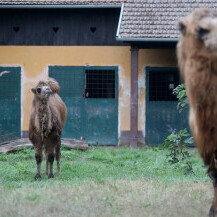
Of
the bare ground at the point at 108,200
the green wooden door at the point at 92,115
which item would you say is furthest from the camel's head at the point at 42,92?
the green wooden door at the point at 92,115

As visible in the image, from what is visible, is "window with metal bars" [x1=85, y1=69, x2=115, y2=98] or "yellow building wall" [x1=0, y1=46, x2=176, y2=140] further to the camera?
"window with metal bars" [x1=85, y1=69, x2=115, y2=98]

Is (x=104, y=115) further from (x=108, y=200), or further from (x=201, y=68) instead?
(x=201, y=68)

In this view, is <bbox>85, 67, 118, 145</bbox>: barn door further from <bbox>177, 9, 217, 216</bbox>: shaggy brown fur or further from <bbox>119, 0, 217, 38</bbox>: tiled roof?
<bbox>177, 9, 217, 216</bbox>: shaggy brown fur

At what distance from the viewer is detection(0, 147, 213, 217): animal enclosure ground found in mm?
5645

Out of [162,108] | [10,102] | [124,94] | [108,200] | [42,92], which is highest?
[124,94]

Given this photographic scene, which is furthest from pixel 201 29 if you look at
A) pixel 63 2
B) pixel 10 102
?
pixel 10 102

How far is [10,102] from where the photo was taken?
15.7 m

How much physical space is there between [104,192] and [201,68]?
9.38ft

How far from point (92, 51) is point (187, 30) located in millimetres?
10994

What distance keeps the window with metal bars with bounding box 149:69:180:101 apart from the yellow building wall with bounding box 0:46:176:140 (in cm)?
26

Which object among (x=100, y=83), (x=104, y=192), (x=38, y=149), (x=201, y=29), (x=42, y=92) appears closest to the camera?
(x=201, y=29)

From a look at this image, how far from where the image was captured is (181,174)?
31.0 feet

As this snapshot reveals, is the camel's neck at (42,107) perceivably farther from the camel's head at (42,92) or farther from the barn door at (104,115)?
→ the barn door at (104,115)

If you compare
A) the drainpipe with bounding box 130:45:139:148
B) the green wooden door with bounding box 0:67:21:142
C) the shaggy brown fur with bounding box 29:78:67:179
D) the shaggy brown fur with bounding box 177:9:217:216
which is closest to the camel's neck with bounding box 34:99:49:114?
the shaggy brown fur with bounding box 29:78:67:179
